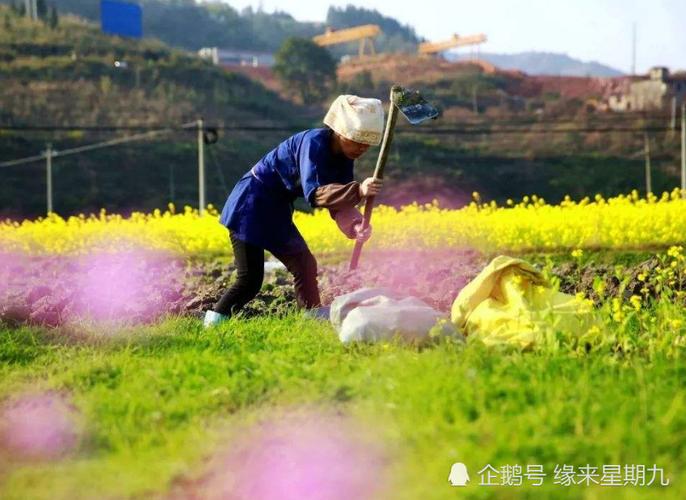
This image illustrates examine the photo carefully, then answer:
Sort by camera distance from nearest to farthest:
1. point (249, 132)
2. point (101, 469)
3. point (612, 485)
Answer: point (612, 485) < point (101, 469) < point (249, 132)

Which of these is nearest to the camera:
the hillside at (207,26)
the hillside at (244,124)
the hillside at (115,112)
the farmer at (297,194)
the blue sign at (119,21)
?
the farmer at (297,194)

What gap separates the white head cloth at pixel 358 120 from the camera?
4922 mm

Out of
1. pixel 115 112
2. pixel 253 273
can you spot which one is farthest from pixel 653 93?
pixel 253 273

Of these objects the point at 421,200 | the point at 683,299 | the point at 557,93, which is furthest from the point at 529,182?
the point at 683,299

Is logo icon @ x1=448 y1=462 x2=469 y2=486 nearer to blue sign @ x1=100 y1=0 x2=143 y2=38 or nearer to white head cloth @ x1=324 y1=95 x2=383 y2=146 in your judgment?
white head cloth @ x1=324 y1=95 x2=383 y2=146

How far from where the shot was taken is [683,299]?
18.3 ft

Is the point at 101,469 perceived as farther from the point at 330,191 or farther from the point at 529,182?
the point at 529,182

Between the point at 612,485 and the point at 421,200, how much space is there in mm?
36666

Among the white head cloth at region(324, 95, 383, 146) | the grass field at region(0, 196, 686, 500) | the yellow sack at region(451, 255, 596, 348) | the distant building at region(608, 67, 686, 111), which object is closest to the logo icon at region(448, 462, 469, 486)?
the grass field at region(0, 196, 686, 500)

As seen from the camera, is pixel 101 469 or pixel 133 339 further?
pixel 133 339

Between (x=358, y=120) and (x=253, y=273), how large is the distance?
3.58 feet

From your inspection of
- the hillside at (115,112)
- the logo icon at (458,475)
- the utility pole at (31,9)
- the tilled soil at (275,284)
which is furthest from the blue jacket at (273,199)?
the utility pole at (31,9)

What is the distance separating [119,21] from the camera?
72000mm

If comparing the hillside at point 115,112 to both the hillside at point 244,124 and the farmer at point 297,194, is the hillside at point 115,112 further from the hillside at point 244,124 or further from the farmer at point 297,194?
the farmer at point 297,194
